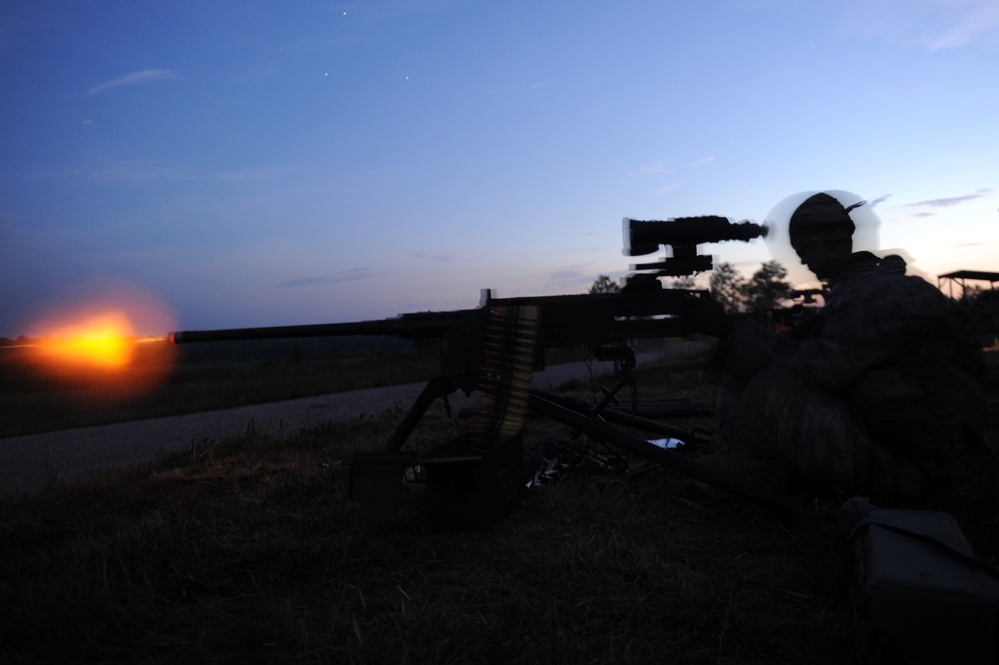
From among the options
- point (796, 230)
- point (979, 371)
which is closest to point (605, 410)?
point (796, 230)

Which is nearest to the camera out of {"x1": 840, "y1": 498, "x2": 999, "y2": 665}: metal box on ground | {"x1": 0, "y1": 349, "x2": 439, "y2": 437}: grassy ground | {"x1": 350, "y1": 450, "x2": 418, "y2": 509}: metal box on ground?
{"x1": 840, "y1": 498, "x2": 999, "y2": 665}: metal box on ground

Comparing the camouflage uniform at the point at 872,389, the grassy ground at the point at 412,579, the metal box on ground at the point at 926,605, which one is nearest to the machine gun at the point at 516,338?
the grassy ground at the point at 412,579

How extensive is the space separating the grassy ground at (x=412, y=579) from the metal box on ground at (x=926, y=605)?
34 cm

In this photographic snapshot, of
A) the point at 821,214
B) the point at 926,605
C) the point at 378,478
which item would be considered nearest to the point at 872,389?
the point at 821,214

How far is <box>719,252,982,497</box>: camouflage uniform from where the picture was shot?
145 inches

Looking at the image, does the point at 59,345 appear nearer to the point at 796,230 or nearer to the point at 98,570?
the point at 98,570

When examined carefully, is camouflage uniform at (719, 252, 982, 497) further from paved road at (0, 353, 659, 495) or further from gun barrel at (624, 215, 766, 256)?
paved road at (0, 353, 659, 495)

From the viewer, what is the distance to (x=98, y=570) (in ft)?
10.3

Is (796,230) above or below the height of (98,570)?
above

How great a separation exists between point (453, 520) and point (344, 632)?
136cm

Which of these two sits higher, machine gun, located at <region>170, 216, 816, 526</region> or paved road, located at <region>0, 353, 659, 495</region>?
machine gun, located at <region>170, 216, 816, 526</region>

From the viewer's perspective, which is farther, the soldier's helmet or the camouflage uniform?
the soldier's helmet

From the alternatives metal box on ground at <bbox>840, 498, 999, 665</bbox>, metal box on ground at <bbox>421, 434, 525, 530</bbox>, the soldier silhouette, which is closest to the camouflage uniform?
the soldier silhouette

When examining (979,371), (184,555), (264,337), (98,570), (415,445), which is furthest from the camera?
(415,445)
